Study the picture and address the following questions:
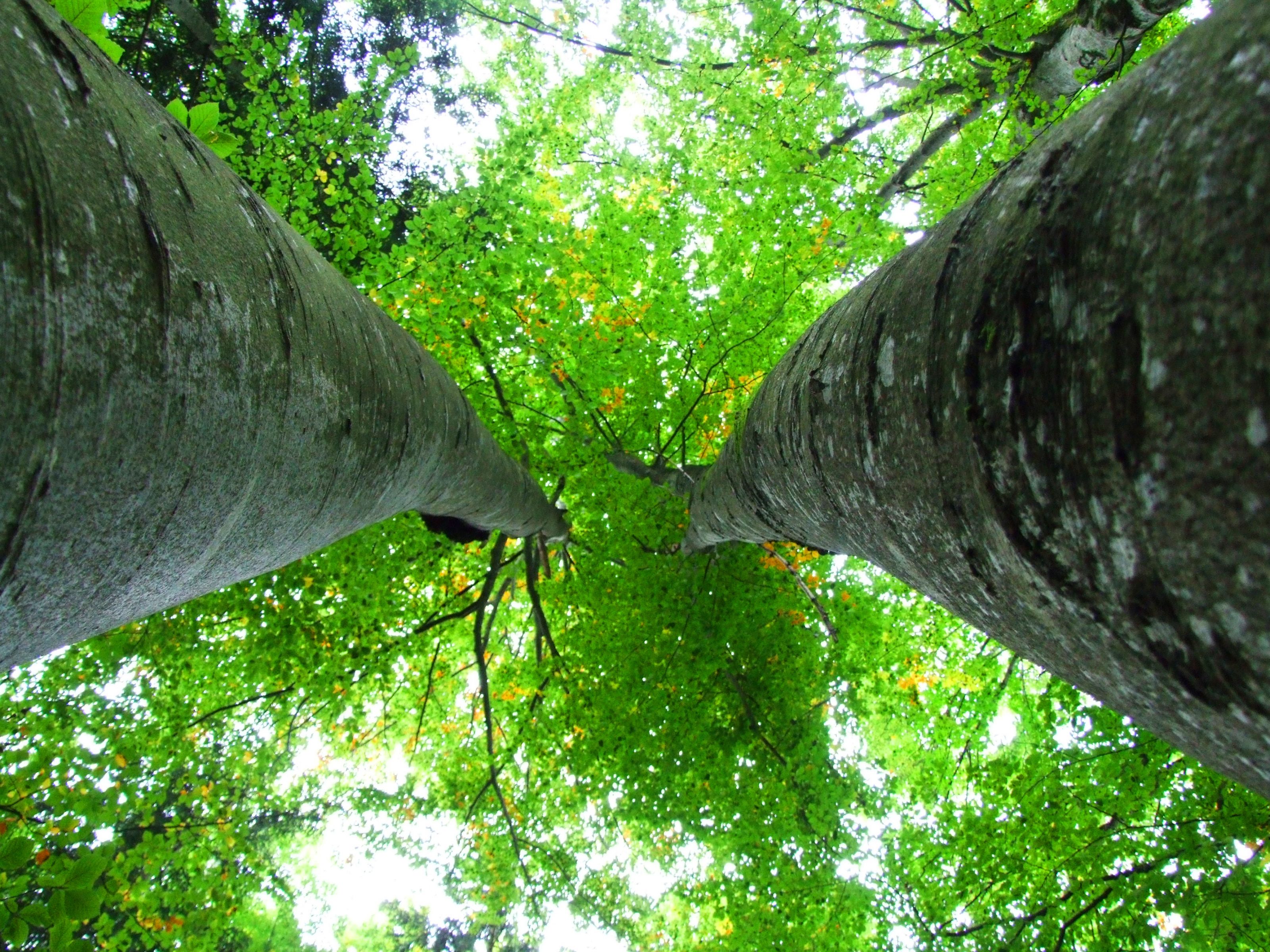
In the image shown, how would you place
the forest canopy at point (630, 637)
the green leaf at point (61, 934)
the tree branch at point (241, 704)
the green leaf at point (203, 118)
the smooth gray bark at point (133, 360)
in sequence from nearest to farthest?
the smooth gray bark at point (133, 360)
the green leaf at point (203, 118)
the green leaf at point (61, 934)
the forest canopy at point (630, 637)
the tree branch at point (241, 704)

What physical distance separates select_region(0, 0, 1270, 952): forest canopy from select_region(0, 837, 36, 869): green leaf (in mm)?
1059

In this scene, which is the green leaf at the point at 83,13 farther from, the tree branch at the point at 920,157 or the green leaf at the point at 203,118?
the tree branch at the point at 920,157

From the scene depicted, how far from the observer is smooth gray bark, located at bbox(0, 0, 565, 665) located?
1.95 feet

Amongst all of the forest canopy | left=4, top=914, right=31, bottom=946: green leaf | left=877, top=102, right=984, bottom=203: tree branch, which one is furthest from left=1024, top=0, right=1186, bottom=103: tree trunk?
left=4, top=914, right=31, bottom=946: green leaf

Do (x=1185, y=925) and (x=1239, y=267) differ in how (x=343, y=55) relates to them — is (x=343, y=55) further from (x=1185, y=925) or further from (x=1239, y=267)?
(x=1185, y=925)

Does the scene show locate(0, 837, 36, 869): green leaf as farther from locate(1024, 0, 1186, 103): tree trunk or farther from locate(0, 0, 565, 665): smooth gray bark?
locate(1024, 0, 1186, 103): tree trunk

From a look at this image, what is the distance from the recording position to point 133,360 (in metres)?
0.72

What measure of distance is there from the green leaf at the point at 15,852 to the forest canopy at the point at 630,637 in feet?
3.48

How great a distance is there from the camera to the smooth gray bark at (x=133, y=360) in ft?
1.95

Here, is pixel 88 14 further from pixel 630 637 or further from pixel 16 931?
pixel 630 637

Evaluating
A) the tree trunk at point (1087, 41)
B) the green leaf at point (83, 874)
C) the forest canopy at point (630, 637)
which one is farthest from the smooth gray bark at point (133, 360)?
the tree trunk at point (1087, 41)

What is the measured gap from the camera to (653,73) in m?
6.16

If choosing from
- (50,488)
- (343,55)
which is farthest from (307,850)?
(343,55)

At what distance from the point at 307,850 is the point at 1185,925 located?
789 centimetres
